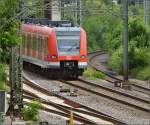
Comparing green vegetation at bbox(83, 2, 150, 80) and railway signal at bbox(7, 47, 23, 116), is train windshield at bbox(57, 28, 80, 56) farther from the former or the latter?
railway signal at bbox(7, 47, 23, 116)

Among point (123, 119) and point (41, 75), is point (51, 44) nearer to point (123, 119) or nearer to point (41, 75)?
point (41, 75)

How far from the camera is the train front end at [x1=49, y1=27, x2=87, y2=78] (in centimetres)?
3591

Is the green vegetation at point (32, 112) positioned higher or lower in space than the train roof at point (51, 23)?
lower

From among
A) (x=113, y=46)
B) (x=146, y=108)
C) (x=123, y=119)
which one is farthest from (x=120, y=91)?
(x=113, y=46)

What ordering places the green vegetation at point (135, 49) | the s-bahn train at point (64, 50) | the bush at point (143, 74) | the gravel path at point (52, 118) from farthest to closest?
the green vegetation at point (135, 49)
the bush at point (143, 74)
the s-bahn train at point (64, 50)
the gravel path at point (52, 118)

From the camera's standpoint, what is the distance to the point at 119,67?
137 feet

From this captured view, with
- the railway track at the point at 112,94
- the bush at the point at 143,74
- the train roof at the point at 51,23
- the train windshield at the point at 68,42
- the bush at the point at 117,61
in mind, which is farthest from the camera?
the bush at the point at 117,61

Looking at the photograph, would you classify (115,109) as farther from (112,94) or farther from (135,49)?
(135,49)

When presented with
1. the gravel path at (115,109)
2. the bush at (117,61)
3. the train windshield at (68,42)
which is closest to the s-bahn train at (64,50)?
the train windshield at (68,42)

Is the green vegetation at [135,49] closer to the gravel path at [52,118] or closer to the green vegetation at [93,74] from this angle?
the green vegetation at [93,74]

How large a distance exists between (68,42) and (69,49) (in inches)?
15.0

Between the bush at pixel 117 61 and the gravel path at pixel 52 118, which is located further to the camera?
the bush at pixel 117 61

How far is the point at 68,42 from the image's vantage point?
119ft

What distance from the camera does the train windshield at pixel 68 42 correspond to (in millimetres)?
36031
